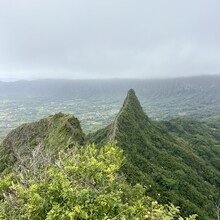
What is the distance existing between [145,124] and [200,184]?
29.5 meters

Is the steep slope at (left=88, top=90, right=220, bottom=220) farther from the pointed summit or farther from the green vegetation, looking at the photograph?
the green vegetation

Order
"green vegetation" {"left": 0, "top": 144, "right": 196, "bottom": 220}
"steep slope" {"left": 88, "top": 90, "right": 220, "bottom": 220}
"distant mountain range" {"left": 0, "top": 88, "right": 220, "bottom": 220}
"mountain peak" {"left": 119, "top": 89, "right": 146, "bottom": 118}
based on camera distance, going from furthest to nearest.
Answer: "mountain peak" {"left": 119, "top": 89, "right": 146, "bottom": 118}
"steep slope" {"left": 88, "top": 90, "right": 220, "bottom": 220}
"distant mountain range" {"left": 0, "top": 88, "right": 220, "bottom": 220}
"green vegetation" {"left": 0, "top": 144, "right": 196, "bottom": 220}

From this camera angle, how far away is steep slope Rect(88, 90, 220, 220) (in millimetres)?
57156

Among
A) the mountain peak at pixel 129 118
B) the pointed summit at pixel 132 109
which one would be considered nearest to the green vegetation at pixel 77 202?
the mountain peak at pixel 129 118

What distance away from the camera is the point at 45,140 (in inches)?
2665

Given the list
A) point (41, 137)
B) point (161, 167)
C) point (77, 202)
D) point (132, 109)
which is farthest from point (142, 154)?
point (77, 202)

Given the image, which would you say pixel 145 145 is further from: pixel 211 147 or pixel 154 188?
pixel 211 147

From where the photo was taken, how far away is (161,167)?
72688 mm

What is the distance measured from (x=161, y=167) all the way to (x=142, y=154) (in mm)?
5400

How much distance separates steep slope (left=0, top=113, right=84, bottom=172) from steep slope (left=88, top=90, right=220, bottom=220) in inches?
438

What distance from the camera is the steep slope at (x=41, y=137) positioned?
60062 mm

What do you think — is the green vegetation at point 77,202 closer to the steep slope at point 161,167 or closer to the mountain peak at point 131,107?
the steep slope at point 161,167

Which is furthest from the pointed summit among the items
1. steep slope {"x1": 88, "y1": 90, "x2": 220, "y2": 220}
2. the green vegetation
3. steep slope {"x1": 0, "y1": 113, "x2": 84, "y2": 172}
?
the green vegetation

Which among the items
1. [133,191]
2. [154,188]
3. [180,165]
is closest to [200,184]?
[180,165]
